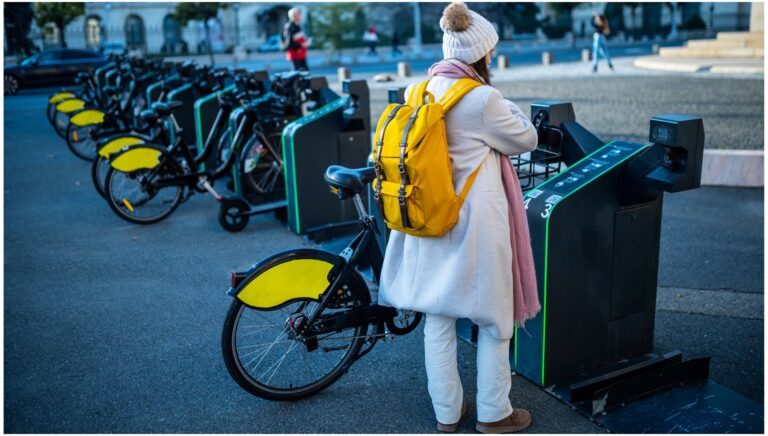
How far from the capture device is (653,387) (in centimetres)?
338

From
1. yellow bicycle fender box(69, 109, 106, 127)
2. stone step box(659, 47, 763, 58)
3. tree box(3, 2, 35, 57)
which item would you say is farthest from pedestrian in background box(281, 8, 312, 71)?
tree box(3, 2, 35, 57)

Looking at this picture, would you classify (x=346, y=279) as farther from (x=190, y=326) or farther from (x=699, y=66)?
(x=699, y=66)

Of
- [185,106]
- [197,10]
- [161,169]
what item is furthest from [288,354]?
[197,10]

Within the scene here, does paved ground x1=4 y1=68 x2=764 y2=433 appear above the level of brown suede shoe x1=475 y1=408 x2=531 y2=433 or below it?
below

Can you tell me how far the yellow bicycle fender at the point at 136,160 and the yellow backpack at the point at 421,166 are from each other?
395 centimetres

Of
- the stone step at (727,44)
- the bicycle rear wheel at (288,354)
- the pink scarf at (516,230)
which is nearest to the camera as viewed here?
the pink scarf at (516,230)

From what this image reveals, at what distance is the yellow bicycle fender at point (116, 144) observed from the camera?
659 centimetres

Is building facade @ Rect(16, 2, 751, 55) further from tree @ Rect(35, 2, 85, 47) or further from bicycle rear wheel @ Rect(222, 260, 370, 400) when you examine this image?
bicycle rear wheel @ Rect(222, 260, 370, 400)

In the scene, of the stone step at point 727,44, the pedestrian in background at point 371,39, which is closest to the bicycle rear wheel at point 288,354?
the stone step at point 727,44

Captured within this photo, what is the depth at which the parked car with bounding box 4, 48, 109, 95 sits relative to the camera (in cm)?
2192

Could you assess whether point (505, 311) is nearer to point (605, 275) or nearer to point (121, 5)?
point (605, 275)

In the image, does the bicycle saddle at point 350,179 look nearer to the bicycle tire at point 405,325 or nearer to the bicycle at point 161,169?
the bicycle tire at point 405,325

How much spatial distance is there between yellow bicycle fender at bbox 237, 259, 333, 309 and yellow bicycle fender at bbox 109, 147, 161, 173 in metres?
3.50

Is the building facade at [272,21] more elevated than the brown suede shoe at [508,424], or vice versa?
the building facade at [272,21]
